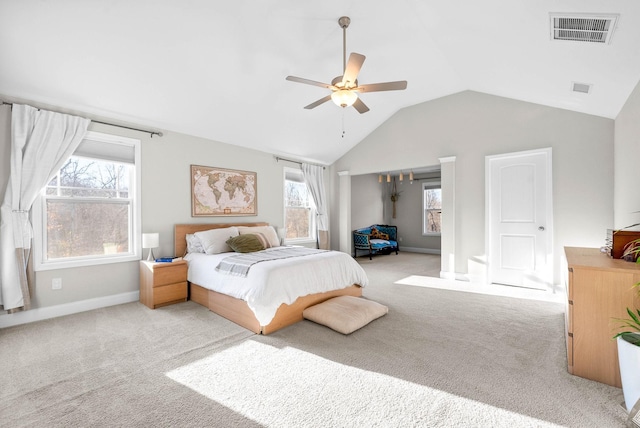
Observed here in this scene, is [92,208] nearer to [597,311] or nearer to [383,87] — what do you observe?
[383,87]

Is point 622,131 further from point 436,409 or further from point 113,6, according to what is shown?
point 113,6

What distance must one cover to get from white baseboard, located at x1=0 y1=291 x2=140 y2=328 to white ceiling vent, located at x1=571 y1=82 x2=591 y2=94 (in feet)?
19.9

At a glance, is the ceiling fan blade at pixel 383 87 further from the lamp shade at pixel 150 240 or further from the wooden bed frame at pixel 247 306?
the lamp shade at pixel 150 240

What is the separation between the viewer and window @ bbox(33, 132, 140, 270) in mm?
3385

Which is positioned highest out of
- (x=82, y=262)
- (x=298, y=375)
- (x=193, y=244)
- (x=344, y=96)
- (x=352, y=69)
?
(x=352, y=69)

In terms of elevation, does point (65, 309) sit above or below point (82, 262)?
below

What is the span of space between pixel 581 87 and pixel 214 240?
196 inches

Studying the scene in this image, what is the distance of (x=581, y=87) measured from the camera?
333cm

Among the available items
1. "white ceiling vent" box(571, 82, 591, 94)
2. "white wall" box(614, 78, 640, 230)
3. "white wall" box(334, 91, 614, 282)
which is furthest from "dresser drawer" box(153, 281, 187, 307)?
"white ceiling vent" box(571, 82, 591, 94)

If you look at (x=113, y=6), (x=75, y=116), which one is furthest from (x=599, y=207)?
(x=75, y=116)

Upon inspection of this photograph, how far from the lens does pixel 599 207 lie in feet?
13.0

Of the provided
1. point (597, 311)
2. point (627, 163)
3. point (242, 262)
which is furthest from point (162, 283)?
point (627, 163)

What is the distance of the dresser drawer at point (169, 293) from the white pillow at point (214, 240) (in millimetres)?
556

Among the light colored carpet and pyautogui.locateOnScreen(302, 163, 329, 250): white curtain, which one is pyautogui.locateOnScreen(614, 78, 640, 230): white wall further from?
pyautogui.locateOnScreen(302, 163, 329, 250): white curtain
